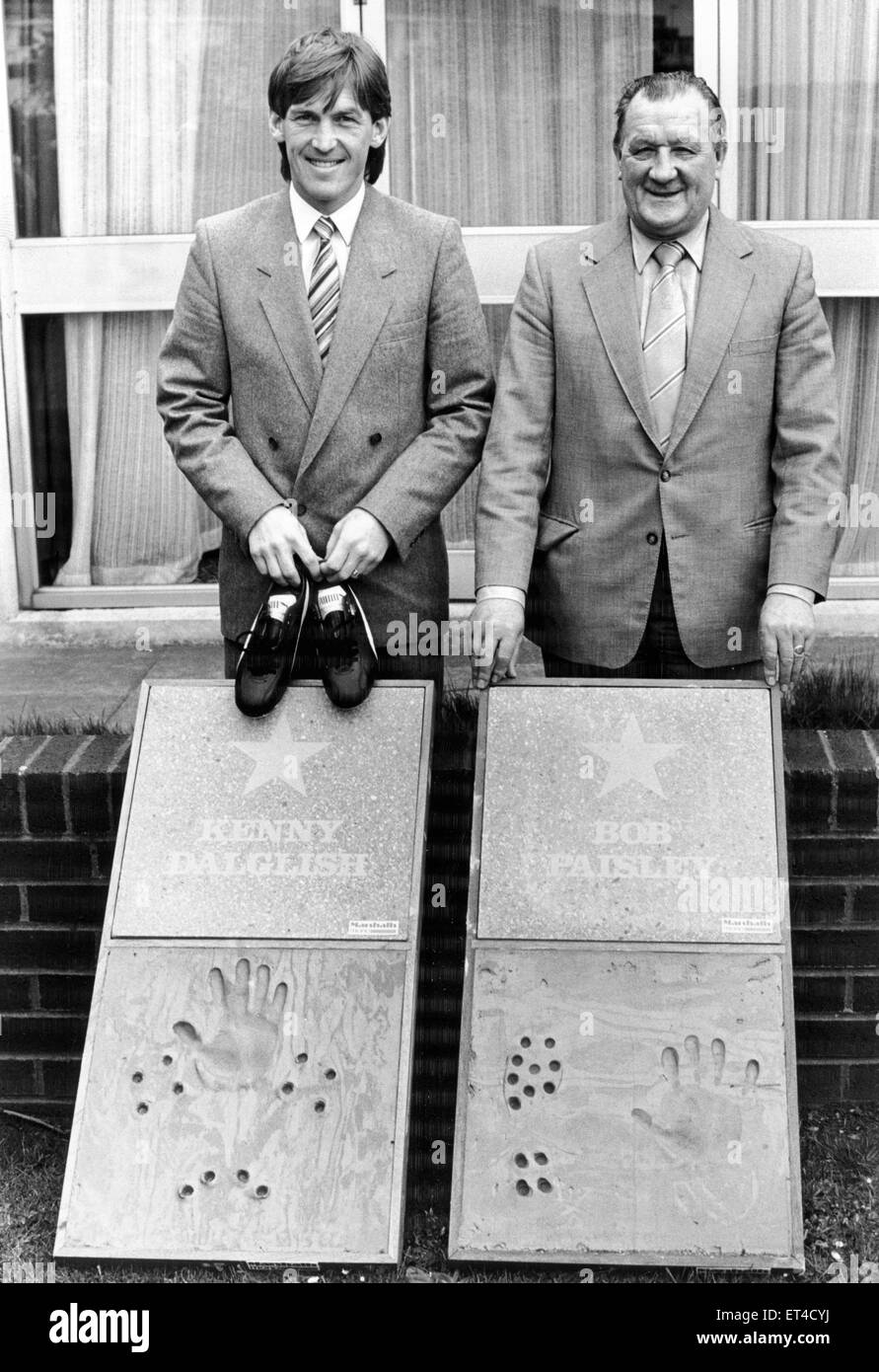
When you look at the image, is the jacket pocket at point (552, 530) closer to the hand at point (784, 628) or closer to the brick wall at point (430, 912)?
the hand at point (784, 628)

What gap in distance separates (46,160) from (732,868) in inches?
162

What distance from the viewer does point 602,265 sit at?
10.4 feet

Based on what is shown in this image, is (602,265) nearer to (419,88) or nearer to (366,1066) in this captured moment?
(366,1066)

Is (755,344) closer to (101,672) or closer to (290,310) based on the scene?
(290,310)

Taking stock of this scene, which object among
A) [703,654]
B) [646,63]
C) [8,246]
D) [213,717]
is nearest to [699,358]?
[703,654]

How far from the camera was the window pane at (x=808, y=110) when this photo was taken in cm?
561

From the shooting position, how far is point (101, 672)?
214 inches

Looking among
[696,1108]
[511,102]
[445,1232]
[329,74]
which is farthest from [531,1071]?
[511,102]

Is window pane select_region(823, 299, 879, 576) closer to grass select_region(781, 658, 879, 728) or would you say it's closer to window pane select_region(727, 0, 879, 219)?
window pane select_region(727, 0, 879, 219)

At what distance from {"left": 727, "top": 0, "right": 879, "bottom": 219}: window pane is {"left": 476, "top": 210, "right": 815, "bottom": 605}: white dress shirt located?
109 inches

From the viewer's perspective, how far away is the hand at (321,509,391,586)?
3170mm

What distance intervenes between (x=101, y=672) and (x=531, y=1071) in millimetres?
2884

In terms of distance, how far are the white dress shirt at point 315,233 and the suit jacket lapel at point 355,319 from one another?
0.03 metres

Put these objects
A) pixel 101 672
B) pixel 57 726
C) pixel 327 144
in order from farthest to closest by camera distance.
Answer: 1. pixel 101 672
2. pixel 57 726
3. pixel 327 144
